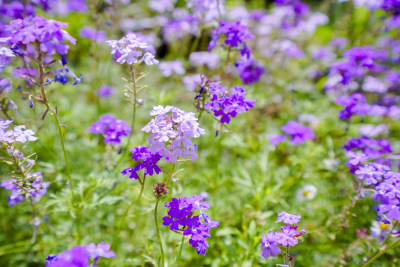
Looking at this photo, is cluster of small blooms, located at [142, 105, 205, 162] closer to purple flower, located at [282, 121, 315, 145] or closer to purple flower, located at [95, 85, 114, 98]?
purple flower, located at [282, 121, 315, 145]

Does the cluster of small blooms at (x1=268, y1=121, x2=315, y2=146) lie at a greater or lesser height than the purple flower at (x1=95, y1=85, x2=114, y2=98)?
lesser

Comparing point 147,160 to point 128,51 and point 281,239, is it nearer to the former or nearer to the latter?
point 128,51

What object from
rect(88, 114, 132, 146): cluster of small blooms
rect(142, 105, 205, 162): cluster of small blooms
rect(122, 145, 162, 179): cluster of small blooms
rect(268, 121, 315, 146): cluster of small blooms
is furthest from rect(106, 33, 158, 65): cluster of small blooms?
rect(268, 121, 315, 146): cluster of small blooms

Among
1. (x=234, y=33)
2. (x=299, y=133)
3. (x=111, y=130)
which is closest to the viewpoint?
(x=234, y=33)

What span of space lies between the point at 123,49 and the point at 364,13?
7.08 meters

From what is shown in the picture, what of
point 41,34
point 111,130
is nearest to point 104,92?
point 111,130

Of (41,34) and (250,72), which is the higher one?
(41,34)

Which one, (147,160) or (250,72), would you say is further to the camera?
(250,72)

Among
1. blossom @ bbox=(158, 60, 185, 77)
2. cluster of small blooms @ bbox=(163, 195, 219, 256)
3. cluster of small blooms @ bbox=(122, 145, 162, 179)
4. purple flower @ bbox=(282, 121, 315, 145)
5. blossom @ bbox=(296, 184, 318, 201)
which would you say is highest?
blossom @ bbox=(158, 60, 185, 77)

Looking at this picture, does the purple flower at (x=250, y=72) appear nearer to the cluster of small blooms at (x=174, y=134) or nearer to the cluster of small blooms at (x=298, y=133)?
the cluster of small blooms at (x=298, y=133)

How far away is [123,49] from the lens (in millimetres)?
2295

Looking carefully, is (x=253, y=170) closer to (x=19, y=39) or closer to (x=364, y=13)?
(x=19, y=39)

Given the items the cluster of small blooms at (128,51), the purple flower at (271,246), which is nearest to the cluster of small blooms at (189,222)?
the purple flower at (271,246)

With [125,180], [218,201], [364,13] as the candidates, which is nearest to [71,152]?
[125,180]
